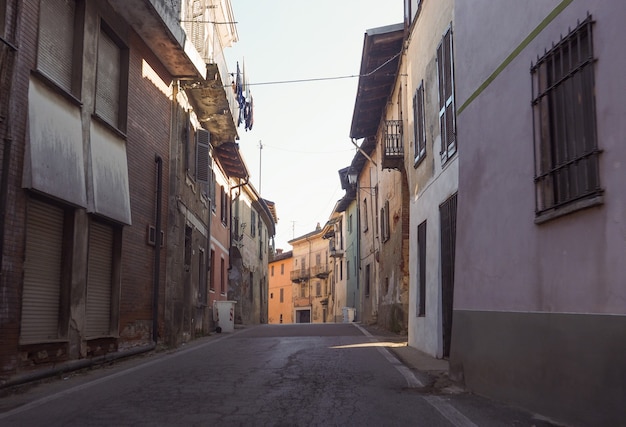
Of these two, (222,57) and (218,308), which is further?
(218,308)

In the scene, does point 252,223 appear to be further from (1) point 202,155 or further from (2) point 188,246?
(2) point 188,246

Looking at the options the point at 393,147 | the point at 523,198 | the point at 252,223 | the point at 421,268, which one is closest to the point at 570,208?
the point at 523,198

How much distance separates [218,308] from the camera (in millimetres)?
20094

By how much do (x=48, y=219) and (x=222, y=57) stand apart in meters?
9.09

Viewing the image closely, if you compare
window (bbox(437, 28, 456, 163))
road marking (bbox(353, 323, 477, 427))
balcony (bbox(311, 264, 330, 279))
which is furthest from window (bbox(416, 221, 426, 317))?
balcony (bbox(311, 264, 330, 279))

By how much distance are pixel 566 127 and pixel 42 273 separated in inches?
261

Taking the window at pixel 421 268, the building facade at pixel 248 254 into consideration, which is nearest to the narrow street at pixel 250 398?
Result: the window at pixel 421 268

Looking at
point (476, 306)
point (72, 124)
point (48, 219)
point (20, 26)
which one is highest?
point (20, 26)

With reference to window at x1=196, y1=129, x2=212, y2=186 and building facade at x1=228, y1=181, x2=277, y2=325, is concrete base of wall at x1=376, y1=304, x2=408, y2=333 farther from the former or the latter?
building facade at x1=228, y1=181, x2=277, y2=325

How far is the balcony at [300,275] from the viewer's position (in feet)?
199

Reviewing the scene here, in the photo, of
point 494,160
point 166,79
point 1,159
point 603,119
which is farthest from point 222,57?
point 603,119

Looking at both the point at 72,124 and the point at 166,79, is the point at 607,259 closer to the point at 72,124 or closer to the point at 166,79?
the point at 72,124

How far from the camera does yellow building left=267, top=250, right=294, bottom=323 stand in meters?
67.0

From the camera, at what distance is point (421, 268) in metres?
13.2
